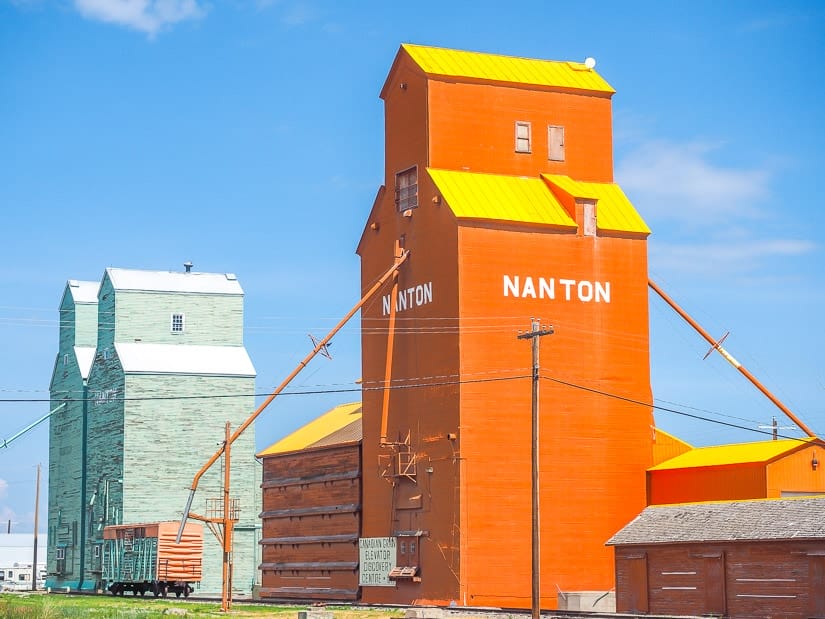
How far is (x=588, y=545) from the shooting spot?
169ft

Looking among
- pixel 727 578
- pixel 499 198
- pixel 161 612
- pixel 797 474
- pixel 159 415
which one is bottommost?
pixel 161 612

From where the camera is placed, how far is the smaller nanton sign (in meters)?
55.0

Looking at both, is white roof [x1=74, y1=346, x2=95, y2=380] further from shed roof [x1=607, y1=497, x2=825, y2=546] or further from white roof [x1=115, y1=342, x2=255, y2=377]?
shed roof [x1=607, y1=497, x2=825, y2=546]

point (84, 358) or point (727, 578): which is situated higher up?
point (84, 358)

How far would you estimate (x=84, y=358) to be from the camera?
8806 centimetres

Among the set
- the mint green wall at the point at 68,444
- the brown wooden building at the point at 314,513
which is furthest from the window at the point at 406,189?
the mint green wall at the point at 68,444

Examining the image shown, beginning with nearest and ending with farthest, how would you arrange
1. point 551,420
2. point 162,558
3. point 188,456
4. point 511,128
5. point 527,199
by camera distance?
point 551,420, point 527,199, point 511,128, point 162,558, point 188,456

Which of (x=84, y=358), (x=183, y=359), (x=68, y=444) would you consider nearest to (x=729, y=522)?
(x=183, y=359)

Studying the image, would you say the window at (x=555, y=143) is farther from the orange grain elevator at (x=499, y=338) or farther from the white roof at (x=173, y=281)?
the white roof at (x=173, y=281)

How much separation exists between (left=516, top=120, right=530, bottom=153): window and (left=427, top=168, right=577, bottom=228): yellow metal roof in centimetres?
123

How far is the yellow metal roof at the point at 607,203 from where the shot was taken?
54.3 meters

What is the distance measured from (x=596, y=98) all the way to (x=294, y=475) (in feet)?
71.5

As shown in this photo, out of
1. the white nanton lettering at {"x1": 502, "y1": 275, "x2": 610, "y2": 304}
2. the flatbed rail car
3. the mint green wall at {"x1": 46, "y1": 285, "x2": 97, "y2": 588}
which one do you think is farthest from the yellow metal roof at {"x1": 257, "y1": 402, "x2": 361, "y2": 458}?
the mint green wall at {"x1": 46, "y1": 285, "x2": 97, "y2": 588}

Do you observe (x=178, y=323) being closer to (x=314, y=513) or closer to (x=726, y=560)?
(x=314, y=513)
